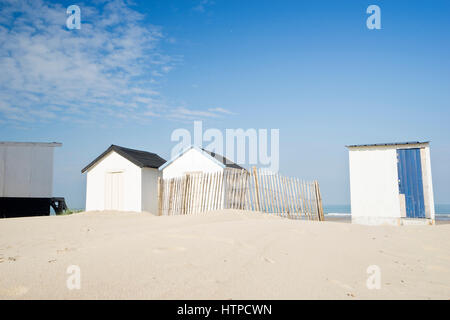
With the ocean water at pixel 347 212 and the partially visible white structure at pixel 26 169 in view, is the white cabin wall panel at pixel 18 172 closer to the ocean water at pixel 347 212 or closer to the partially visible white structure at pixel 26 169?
the partially visible white structure at pixel 26 169

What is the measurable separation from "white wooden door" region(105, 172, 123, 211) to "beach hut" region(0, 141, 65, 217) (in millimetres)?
2876

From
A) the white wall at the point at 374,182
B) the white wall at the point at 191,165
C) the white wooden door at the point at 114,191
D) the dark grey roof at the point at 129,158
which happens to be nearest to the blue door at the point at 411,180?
the white wall at the point at 374,182

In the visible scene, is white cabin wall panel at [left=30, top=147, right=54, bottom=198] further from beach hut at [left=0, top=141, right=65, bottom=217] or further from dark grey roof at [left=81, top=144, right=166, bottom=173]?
dark grey roof at [left=81, top=144, right=166, bottom=173]

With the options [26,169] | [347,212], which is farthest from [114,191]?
[347,212]

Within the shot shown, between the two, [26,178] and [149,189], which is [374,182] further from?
[26,178]

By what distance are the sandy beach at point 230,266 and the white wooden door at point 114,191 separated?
14181 mm

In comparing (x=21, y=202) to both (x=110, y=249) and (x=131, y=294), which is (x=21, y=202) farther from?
(x=131, y=294)

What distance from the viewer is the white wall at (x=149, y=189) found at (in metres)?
18.8

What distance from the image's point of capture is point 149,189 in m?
19.3

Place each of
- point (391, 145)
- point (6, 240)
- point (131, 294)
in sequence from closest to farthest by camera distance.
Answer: point (131, 294), point (6, 240), point (391, 145)

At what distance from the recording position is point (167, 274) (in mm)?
2863

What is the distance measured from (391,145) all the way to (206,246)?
40.2ft

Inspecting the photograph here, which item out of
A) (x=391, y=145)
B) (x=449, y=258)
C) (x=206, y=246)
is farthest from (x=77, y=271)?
(x=391, y=145)

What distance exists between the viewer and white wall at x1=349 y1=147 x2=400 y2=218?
13781 millimetres
